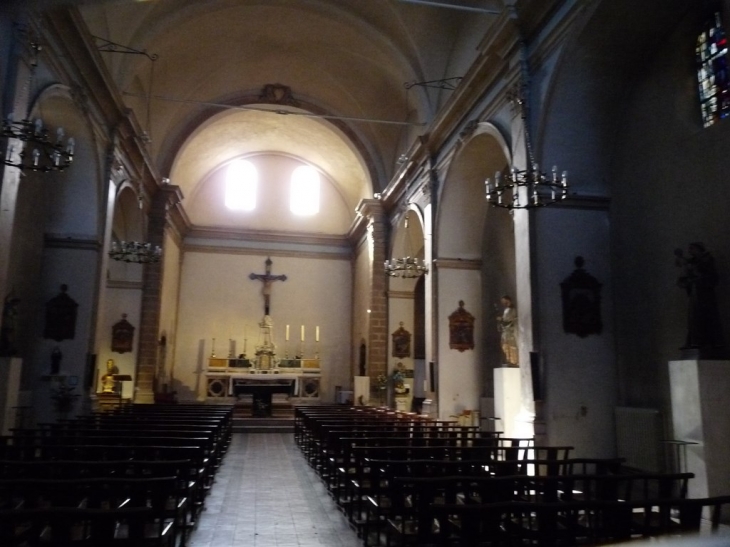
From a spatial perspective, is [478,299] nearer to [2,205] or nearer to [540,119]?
[540,119]

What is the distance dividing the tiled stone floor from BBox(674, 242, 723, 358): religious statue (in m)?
4.26

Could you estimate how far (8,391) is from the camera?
A: 838cm

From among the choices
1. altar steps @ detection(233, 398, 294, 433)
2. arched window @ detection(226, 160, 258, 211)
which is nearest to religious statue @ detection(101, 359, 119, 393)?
altar steps @ detection(233, 398, 294, 433)

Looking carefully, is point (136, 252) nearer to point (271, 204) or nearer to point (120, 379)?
point (120, 379)

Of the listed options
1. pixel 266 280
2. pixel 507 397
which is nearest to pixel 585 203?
pixel 507 397

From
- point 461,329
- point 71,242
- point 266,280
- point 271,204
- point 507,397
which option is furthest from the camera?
point 271,204

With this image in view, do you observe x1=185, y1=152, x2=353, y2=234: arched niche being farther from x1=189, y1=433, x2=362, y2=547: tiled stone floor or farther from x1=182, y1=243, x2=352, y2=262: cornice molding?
x1=189, y1=433, x2=362, y2=547: tiled stone floor

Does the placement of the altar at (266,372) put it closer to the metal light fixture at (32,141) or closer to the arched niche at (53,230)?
the arched niche at (53,230)

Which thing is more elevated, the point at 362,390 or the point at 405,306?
the point at 405,306

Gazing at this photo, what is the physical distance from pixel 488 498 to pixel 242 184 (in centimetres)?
2104

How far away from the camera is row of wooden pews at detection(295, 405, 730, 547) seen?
3.54 meters

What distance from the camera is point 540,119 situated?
894 centimetres

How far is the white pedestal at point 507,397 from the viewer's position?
1009 cm

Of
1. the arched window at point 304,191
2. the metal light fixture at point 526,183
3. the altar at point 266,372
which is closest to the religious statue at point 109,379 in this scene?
the altar at point 266,372
